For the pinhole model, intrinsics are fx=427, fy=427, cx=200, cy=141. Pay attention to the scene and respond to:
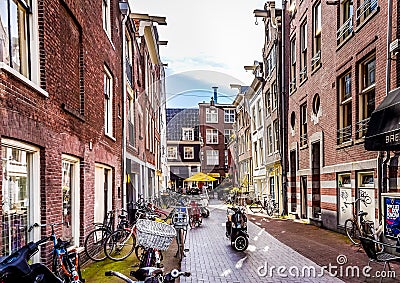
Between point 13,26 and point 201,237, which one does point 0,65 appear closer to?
point 13,26

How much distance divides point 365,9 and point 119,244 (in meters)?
9.22

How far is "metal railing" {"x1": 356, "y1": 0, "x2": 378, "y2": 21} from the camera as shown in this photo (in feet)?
37.7

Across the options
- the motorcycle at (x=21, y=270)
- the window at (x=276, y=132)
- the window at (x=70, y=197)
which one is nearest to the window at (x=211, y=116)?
the window at (x=276, y=132)

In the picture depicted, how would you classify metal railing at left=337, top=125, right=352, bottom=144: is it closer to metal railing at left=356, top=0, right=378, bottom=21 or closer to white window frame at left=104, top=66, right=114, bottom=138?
metal railing at left=356, top=0, right=378, bottom=21

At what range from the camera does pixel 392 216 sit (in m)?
9.01

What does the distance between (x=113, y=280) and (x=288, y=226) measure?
33.8 ft

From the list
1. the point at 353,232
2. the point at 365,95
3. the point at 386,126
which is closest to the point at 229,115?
the point at 365,95

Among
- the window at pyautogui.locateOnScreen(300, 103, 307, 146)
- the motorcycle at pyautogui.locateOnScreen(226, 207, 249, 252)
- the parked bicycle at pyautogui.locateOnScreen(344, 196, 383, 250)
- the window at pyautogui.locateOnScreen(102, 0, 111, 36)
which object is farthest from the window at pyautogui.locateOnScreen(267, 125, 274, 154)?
the window at pyautogui.locateOnScreen(102, 0, 111, 36)

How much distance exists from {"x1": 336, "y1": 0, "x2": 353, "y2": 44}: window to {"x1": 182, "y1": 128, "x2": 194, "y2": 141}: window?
1643 inches

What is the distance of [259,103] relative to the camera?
99.1 feet

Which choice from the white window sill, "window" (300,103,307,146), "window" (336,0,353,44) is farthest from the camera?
"window" (300,103,307,146)

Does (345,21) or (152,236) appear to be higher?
(345,21)

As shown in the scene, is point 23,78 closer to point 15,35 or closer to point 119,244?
point 15,35

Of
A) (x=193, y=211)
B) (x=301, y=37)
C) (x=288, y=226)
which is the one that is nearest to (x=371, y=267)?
(x=288, y=226)
